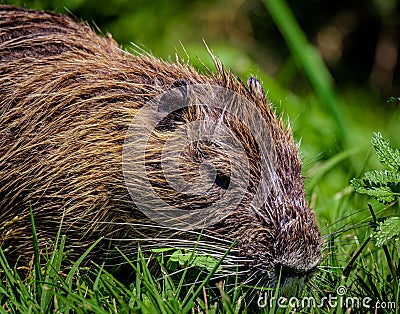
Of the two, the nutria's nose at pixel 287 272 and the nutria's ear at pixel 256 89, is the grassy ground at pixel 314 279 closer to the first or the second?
the nutria's nose at pixel 287 272

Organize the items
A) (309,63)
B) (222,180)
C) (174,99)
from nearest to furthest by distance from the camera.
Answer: (222,180)
(174,99)
(309,63)

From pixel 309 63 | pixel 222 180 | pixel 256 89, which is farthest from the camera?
pixel 309 63

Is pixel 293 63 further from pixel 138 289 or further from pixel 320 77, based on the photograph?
pixel 138 289

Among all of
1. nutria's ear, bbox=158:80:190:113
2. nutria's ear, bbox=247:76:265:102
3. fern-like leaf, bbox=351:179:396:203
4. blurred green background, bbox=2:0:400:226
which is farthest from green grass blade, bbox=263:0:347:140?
fern-like leaf, bbox=351:179:396:203

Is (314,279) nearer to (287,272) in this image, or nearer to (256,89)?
(287,272)

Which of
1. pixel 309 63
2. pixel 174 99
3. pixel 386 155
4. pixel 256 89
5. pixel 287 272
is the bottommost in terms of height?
pixel 287 272

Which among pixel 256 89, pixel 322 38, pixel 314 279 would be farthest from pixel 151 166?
pixel 322 38

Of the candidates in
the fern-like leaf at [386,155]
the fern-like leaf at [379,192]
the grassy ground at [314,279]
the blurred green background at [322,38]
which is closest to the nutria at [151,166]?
the grassy ground at [314,279]
